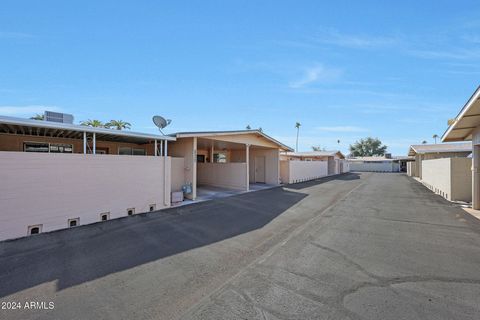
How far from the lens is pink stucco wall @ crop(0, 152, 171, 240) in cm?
558

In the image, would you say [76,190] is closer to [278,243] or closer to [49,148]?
[49,148]

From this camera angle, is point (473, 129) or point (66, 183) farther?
point (473, 129)

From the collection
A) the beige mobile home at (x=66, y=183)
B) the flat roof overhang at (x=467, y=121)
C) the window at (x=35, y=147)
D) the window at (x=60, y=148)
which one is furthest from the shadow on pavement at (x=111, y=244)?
the flat roof overhang at (x=467, y=121)

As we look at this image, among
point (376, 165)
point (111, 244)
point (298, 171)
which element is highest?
point (376, 165)

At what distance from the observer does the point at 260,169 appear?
62.2 ft

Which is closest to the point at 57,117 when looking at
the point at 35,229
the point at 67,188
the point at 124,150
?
the point at 67,188

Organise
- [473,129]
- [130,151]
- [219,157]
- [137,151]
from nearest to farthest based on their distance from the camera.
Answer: [473,129], [130,151], [137,151], [219,157]

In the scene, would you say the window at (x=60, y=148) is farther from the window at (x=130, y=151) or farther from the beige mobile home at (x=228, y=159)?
the beige mobile home at (x=228, y=159)

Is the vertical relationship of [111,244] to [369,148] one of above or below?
below

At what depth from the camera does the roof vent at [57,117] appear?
779 centimetres

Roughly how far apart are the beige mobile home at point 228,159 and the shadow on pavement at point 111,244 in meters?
3.65

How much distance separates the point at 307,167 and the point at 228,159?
8266 millimetres

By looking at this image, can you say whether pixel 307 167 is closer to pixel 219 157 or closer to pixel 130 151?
pixel 219 157

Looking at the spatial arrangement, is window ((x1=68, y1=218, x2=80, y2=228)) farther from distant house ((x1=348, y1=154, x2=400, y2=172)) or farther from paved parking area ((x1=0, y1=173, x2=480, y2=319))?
distant house ((x1=348, y1=154, x2=400, y2=172))
